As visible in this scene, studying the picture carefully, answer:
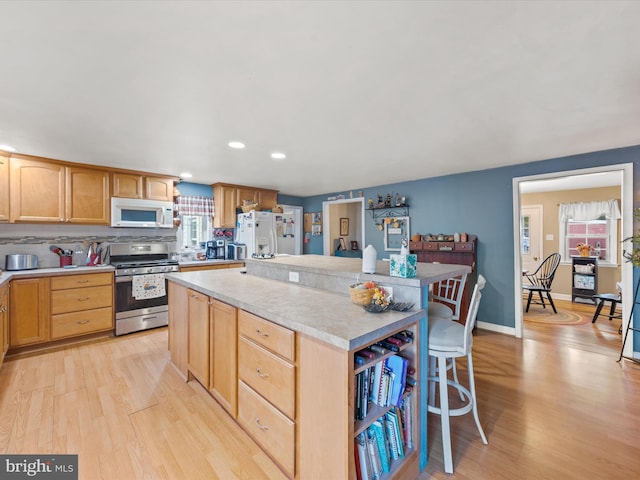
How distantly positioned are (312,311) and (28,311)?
11.6ft

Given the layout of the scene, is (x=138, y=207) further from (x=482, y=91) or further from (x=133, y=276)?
(x=482, y=91)

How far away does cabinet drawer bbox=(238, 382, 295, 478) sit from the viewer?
4.66 ft

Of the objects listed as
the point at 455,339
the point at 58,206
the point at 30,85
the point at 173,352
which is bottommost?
the point at 173,352

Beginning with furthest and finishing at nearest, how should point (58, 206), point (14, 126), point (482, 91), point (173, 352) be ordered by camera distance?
point (58, 206) → point (173, 352) → point (14, 126) → point (482, 91)

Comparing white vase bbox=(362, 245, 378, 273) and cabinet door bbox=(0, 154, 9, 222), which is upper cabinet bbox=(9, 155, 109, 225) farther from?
white vase bbox=(362, 245, 378, 273)

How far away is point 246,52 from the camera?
1415mm

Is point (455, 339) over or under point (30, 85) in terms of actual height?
under

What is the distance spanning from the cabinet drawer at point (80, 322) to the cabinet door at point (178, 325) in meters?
1.38

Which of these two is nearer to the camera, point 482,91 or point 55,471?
point 55,471

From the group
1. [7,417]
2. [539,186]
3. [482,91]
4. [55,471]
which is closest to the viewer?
[55,471]

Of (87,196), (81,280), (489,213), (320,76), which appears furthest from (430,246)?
(87,196)

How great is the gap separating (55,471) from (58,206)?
302cm

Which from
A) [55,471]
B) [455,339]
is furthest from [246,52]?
[55,471]

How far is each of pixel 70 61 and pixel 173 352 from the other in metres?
2.40
